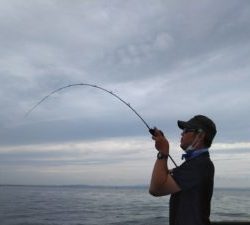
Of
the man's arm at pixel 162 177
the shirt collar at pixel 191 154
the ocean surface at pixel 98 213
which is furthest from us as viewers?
the ocean surface at pixel 98 213

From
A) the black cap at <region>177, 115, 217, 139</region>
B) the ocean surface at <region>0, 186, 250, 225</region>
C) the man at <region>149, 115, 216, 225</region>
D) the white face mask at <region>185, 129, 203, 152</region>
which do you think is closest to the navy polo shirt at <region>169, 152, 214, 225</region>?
the man at <region>149, 115, 216, 225</region>

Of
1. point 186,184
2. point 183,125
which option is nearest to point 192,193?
point 186,184

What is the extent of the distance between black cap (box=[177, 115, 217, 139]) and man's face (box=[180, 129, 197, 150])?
3 cm

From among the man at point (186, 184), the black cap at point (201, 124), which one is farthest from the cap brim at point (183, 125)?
the man at point (186, 184)

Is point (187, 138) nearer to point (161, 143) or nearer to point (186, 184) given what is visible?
point (161, 143)

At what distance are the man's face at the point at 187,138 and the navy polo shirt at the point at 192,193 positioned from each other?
0.17 m

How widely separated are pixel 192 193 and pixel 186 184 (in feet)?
0.29

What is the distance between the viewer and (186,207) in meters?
3.41

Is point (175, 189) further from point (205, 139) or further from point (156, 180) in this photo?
point (205, 139)

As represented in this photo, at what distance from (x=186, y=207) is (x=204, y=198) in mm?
161

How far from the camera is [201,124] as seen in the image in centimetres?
363

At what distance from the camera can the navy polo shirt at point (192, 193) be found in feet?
11.1

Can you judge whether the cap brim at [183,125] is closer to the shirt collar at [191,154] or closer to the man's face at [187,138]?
the man's face at [187,138]

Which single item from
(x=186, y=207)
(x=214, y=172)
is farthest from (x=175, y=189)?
(x=214, y=172)
